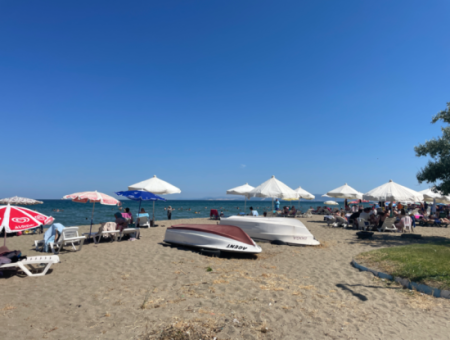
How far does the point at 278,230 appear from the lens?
10391 millimetres

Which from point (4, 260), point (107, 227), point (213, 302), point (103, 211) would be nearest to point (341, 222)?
point (107, 227)

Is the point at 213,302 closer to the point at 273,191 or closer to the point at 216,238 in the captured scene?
the point at 216,238

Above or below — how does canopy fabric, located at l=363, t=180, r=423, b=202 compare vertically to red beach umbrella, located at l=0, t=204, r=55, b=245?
above

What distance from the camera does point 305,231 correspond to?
10266 mm

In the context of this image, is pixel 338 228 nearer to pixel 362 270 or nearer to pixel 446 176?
pixel 446 176

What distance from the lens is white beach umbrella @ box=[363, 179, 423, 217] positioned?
15680mm

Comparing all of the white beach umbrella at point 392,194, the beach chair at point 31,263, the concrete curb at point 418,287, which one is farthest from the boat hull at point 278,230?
the white beach umbrella at point 392,194

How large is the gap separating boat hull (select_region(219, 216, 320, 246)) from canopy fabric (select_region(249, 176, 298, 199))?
6.38m

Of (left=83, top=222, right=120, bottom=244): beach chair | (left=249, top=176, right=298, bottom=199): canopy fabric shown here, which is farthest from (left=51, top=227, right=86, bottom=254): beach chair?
(left=249, top=176, right=298, bottom=199): canopy fabric

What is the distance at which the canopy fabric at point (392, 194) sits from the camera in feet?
51.4

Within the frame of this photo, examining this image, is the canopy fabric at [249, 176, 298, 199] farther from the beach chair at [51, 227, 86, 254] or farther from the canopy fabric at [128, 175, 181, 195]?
the beach chair at [51, 227, 86, 254]

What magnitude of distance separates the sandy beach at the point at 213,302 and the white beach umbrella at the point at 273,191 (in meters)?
9.74

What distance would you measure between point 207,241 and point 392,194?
12.3 metres

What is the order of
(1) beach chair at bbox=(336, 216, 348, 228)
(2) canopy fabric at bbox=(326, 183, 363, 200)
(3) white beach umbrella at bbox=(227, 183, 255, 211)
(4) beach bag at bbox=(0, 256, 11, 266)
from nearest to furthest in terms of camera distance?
(4) beach bag at bbox=(0, 256, 11, 266), (1) beach chair at bbox=(336, 216, 348, 228), (3) white beach umbrella at bbox=(227, 183, 255, 211), (2) canopy fabric at bbox=(326, 183, 363, 200)
